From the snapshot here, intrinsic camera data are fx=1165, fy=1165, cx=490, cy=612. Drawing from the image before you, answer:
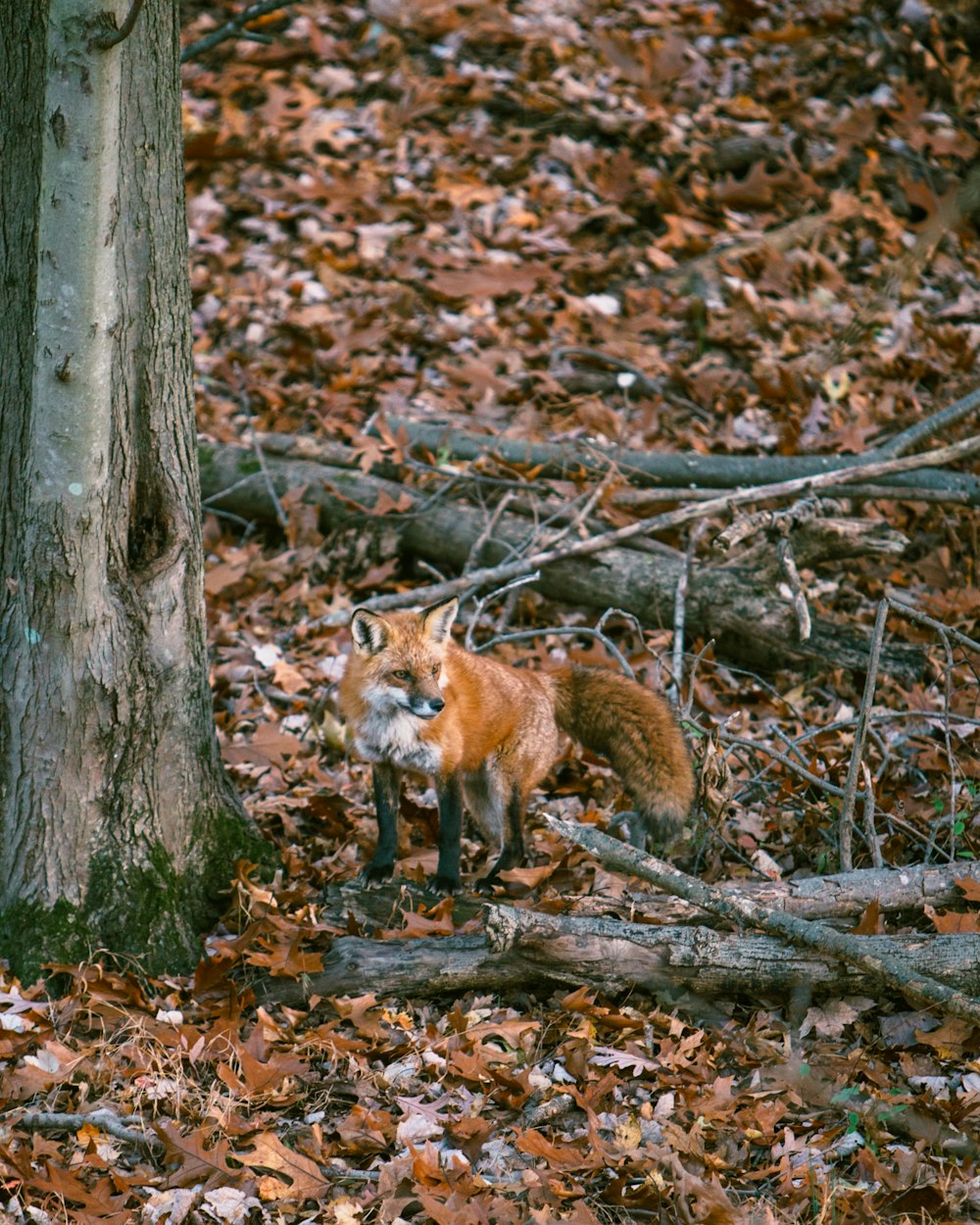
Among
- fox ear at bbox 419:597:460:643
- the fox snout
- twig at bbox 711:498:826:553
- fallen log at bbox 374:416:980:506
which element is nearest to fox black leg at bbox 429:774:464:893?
the fox snout

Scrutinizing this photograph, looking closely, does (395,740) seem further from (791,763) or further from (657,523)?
(657,523)

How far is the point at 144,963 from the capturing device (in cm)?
512

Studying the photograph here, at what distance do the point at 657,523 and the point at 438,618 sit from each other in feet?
7.47

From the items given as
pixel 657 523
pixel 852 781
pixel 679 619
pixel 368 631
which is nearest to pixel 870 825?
pixel 852 781

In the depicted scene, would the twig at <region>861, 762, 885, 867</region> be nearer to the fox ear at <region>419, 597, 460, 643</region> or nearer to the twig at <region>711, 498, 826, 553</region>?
the twig at <region>711, 498, 826, 553</region>

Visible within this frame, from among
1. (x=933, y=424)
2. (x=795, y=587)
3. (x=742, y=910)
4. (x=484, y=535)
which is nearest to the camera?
(x=742, y=910)

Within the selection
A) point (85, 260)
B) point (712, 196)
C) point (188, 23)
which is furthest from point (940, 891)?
point (188, 23)

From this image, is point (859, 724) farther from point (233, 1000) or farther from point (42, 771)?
point (42, 771)

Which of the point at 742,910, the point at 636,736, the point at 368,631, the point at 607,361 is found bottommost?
the point at 742,910

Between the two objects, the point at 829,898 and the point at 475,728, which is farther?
the point at 475,728

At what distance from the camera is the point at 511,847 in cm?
572

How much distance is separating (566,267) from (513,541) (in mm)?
3814

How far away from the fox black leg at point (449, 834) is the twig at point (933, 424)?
14.0ft

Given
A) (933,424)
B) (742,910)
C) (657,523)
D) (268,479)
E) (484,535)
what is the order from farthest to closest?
(268,479)
(933,424)
(484,535)
(657,523)
(742,910)
